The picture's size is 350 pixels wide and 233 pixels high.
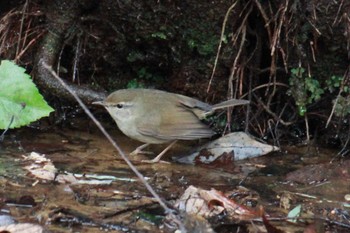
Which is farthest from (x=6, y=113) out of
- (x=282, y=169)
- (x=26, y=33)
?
(x=282, y=169)

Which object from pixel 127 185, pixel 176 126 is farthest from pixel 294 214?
pixel 176 126

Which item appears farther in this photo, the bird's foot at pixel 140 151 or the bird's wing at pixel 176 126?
the bird's foot at pixel 140 151

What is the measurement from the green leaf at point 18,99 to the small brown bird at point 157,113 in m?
1.14

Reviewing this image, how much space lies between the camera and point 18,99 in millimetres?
4957

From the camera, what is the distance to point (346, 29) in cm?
575

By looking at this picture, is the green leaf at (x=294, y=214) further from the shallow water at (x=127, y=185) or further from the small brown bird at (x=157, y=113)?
the small brown bird at (x=157, y=113)

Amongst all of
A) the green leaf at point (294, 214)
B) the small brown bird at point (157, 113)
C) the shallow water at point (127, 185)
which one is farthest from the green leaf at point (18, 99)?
the green leaf at point (294, 214)

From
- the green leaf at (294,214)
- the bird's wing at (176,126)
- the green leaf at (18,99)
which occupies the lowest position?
the green leaf at (294,214)

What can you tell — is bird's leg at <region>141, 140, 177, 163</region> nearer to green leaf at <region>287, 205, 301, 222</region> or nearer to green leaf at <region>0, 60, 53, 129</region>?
green leaf at <region>0, 60, 53, 129</region>

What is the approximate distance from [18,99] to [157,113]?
1.41m

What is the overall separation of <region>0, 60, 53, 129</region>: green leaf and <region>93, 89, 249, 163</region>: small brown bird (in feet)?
3.73

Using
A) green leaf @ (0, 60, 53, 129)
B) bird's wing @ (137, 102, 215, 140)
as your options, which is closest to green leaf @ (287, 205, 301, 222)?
bird's wing @ (137, 102, 215, 140)

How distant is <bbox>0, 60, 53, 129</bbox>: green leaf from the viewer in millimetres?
4898

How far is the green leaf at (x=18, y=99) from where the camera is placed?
4898 millimetres
